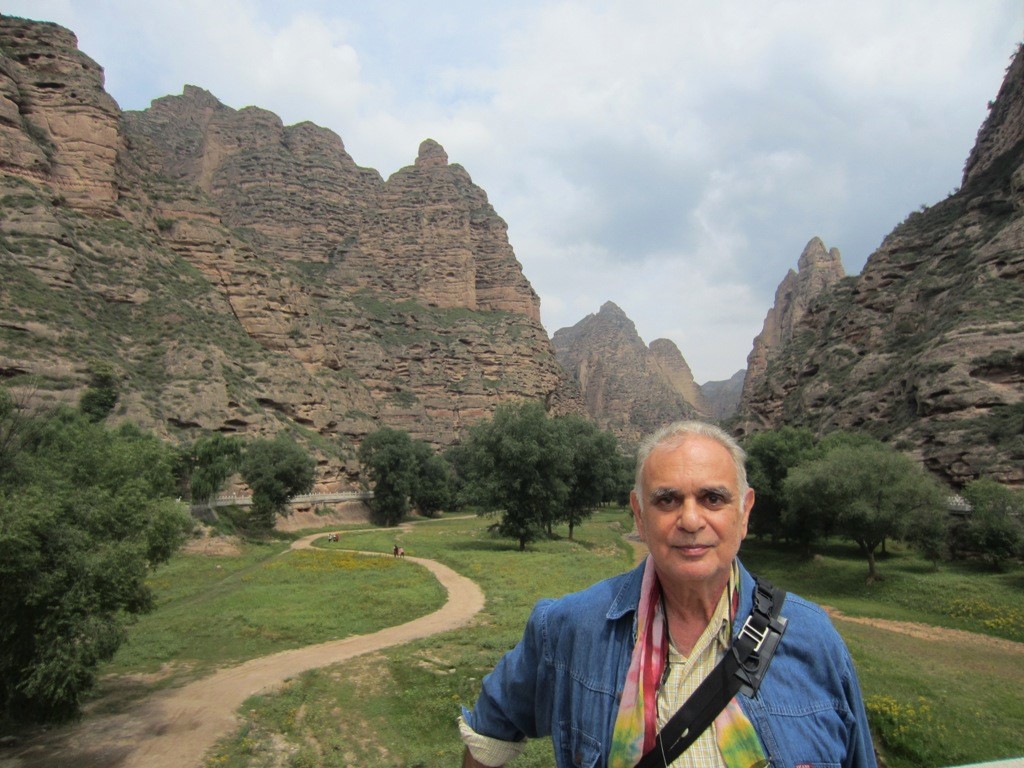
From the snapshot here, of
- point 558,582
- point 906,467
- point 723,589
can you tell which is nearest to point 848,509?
point 906,467

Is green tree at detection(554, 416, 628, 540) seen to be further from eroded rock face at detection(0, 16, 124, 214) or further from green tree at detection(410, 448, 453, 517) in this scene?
eroded rock face at detection(0, 16, 124, 214)

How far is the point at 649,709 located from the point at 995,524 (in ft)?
106

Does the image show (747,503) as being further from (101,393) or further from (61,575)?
(101,393)

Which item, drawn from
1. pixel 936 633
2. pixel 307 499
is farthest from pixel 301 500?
pixel 936 633

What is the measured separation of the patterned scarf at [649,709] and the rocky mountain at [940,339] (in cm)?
3908

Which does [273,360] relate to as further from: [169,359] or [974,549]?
[974,549]

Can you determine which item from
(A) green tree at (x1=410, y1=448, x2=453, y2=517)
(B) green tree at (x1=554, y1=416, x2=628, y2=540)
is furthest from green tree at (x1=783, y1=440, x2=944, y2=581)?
(A) green tree at (x1=410, y1=448, x2=453, y2=517)

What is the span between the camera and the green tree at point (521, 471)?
113ft

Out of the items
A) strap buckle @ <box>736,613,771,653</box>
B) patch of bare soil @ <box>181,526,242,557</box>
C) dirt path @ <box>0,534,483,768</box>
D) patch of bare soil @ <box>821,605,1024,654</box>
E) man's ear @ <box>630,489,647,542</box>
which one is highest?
man's ear @ <box>630,489,647,542</box>

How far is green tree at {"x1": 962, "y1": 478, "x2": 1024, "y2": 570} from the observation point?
25.3m

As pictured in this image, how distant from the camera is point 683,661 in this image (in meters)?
2.20

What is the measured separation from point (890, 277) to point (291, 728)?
7321 centimetres

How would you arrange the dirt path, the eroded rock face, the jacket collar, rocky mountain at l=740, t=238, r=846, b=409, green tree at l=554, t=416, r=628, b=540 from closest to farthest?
the jacket collar → the dirt path → green tree at l=554, t=416, r=628, b=540 → the eroded rock face → rocky mountain at l=740, t=238, r=846, b=409

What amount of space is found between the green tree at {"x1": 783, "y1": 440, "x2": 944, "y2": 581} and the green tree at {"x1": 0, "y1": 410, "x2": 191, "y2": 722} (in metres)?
28.6
